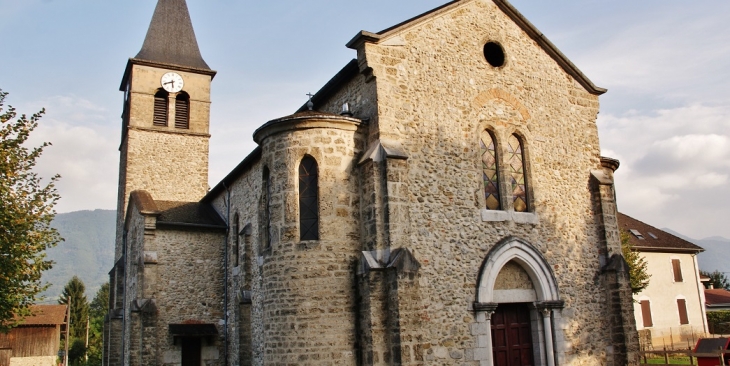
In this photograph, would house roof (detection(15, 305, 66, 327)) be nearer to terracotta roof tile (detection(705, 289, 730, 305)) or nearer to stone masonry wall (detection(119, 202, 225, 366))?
stone masonry wall (detection(119, 202, 225, 366))

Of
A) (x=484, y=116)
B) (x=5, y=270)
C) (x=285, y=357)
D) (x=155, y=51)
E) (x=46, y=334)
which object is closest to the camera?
(x=285, y=357)

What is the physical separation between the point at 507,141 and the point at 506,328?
468 centimetres

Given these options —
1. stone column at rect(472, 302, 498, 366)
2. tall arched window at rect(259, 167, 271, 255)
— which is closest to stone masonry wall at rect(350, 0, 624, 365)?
stone column at rect(472, 302, 498, 366)

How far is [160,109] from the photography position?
27.2 m

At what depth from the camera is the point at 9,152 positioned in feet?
47.0

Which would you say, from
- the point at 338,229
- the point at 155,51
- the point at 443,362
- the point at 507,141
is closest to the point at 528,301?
the point at 443,362

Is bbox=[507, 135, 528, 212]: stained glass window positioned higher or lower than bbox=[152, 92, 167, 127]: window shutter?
lower

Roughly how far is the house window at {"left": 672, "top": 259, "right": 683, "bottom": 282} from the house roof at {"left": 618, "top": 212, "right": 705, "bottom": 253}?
0.62 metres

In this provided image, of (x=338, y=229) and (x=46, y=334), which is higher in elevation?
(x=338, y=229)

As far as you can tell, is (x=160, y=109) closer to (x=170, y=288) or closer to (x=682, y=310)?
(x=170, y=288)

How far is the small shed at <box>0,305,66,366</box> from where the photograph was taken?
32.8 meters

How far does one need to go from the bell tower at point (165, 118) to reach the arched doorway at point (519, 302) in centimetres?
1680

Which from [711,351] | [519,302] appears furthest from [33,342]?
[711,351]

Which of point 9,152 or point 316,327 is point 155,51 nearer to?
point 9,152
